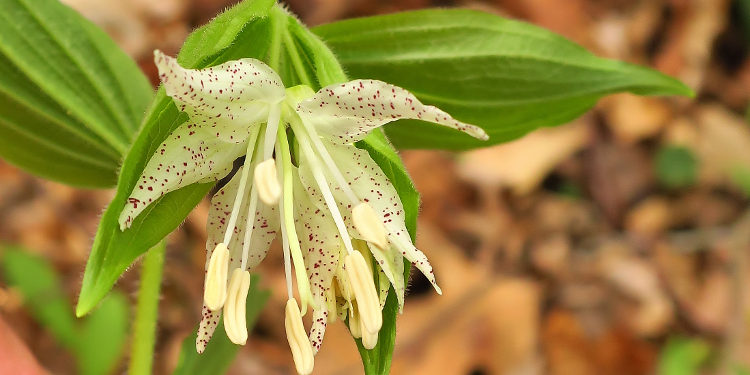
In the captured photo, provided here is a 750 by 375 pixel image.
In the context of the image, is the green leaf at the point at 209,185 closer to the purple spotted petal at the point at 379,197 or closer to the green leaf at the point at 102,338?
the purple spotted petal at the point at 379,197

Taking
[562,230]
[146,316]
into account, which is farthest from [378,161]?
[562,230]

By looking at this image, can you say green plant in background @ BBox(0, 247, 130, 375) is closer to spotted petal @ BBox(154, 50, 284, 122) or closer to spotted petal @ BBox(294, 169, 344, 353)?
spotted petal @ BBox(294, 169, 344, 353)

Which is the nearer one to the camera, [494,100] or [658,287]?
[494,100]

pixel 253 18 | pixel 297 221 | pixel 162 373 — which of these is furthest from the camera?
pixel 162 373

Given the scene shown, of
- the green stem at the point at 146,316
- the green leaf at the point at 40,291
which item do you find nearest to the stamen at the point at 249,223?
the green stem at the point at 146,316

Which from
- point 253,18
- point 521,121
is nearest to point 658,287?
point 521,121

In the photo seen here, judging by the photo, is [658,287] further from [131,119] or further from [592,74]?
[131,119]

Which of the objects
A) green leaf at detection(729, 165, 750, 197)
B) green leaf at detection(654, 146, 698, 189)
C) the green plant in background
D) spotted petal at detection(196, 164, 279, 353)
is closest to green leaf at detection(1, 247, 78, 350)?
the green plant in background
